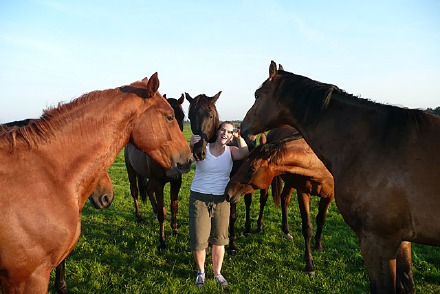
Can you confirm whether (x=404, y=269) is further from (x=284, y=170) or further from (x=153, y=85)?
(x=153, y=85)

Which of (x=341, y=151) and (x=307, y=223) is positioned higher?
(x=341, y=151)

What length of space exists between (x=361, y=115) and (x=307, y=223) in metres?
2.52

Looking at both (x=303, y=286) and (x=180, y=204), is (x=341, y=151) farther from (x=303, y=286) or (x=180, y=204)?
(x=180, y=204)

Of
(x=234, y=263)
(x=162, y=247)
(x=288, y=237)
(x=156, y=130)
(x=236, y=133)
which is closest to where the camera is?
(x=156, y=130)

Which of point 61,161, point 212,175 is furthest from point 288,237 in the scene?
point 61,161

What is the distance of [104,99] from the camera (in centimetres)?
293

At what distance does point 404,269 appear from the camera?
146 inches

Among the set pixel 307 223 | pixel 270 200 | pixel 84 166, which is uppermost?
pixel 84 166

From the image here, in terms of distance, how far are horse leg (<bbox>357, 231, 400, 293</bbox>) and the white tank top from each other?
6.74 ft

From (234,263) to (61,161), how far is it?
3.43 m

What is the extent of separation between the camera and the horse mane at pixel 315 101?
10.1 feet

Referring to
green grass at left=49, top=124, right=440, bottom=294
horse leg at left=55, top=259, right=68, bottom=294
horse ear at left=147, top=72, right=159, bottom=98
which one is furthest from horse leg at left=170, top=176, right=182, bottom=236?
horse ear at left=147, top=72, right=159, bottom=98

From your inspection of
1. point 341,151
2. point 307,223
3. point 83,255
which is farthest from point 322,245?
point 83,255

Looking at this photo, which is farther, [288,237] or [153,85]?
[288,237]
